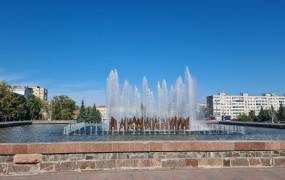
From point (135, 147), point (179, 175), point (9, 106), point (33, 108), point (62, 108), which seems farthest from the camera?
point (62, 108)

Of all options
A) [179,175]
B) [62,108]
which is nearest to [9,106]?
[62,108]

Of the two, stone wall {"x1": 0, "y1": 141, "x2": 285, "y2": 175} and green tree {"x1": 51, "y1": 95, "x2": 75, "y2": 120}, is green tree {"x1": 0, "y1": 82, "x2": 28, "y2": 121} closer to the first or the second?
green tree {"x1": 51, "y1": 95, "x2": 75, "y2": 120}

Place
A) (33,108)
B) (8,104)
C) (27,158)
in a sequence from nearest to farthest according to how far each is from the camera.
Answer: (27,158) < (8,104) < (33,108)

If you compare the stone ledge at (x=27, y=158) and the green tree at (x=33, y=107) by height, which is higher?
the green tree at (x=33, y=107)

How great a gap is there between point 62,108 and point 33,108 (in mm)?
9439

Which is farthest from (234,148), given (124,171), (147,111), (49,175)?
(147,111)

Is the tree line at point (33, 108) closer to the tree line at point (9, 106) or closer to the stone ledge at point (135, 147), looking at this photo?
the tree line at point (9, 106)

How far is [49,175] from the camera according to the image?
7.47 meters

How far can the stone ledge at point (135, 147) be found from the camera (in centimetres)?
766

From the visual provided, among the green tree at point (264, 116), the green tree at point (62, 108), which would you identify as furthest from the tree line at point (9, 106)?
the green tree at point (264, 116)

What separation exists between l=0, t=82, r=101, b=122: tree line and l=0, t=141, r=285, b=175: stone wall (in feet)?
207

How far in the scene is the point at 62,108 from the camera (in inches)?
3802

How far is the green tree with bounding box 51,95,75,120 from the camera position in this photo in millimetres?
94625

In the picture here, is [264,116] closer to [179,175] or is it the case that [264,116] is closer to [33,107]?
[33,107]
